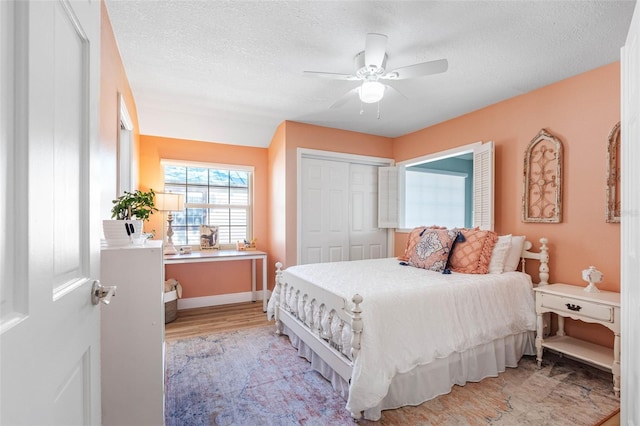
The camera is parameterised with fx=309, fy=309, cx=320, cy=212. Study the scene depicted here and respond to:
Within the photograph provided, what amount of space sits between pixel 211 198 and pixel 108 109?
2.49 meters

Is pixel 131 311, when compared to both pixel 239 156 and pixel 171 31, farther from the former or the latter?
pixel 239 156


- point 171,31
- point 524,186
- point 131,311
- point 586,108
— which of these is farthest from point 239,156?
point 586,108

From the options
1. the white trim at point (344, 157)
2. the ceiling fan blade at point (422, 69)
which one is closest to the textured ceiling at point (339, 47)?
the ceiling fan blade at point (422, 69)

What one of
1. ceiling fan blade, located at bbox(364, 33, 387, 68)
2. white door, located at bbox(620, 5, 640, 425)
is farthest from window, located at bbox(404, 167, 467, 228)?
white door, located at bbox(620, 5, 640, 425)

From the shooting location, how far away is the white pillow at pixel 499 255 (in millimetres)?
2872

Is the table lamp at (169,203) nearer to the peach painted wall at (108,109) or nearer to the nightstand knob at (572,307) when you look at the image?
the peach painted wall at (108,109)

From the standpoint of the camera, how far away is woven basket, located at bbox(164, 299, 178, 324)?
3.67m

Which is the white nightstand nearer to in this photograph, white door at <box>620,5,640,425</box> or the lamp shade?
white door at <box>620,5,640,425</box>

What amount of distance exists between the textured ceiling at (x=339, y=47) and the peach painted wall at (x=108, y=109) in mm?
132

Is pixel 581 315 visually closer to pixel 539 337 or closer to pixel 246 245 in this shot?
pixel 539 337

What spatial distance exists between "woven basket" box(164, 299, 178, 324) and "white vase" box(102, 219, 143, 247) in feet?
7.68

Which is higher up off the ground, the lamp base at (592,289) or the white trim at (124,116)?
the white trim at (124,116)

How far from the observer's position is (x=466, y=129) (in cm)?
382

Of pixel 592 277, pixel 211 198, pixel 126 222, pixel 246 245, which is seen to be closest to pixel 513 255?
pixel 592 277
